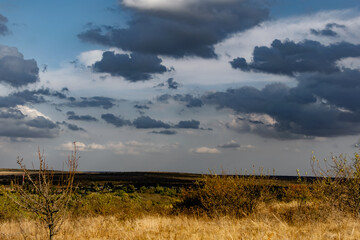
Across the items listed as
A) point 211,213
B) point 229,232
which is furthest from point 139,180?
point 229,232

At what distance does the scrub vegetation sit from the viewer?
11.0m

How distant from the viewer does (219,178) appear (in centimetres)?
1998

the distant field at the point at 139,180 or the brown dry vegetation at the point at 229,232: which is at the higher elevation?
the brown dry vegetation at the point at 229,232

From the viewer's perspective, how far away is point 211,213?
19.7 metres

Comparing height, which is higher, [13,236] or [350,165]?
[350,165]

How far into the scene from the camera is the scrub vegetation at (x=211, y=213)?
1104 cm

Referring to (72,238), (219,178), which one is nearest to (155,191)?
(219,178)

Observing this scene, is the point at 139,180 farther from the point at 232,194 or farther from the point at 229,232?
the point at 229,232

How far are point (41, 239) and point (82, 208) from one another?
11266 millimetres

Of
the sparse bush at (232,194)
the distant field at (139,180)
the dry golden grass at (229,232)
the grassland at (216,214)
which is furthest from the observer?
the distant field at (139,180)

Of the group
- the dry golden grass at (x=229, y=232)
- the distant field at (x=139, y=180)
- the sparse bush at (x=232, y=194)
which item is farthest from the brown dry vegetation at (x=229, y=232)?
the distant field at (x=139, y=180)

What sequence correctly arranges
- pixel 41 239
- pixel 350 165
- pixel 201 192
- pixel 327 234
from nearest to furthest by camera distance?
pixel 327 234 < pixel 41 239 < pixel 350 165 < pixel 201 192

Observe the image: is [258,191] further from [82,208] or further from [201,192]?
[82,208]

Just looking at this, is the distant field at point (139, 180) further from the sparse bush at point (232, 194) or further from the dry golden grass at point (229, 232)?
the dry golden grass at point (229, 232)
